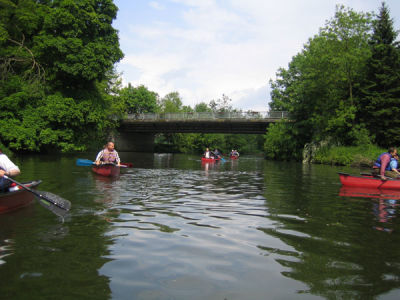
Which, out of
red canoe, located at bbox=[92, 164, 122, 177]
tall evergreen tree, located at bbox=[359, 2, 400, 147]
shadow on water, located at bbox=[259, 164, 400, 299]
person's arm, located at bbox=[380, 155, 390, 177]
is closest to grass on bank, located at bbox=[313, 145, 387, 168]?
tall evergreen tree, located at bbox=[359, 2, 400, 147]

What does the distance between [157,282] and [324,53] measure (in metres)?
37.8

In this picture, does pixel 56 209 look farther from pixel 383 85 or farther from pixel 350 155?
pixel 383 85

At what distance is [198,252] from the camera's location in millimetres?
4863

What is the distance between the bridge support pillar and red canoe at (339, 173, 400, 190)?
5152 cm

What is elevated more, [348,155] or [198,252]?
[348,155]

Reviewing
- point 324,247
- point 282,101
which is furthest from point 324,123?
point 324,247

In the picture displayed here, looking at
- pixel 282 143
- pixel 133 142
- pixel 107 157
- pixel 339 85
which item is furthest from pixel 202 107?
pixel 107 157

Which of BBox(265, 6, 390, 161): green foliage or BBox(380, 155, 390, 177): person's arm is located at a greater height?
BBox(265, 6, 390, 161): green foliage

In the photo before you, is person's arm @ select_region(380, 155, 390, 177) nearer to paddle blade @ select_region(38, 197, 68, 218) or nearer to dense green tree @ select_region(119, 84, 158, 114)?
paddle blade @ select_region(38, 197, 68, 218)

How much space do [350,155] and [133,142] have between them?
141ft

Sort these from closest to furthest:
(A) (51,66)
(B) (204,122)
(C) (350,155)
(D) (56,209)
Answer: (D) (56,209) → (A) (51,66) → (C) (350,155) → (B) (204,122)

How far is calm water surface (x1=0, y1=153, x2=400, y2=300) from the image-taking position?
360cm

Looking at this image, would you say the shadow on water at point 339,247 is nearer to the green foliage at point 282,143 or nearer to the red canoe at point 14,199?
the red canoe at point 14,199

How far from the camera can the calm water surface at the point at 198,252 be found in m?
3.60
